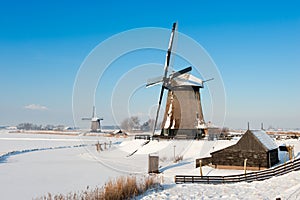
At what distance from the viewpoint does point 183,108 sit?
26.1m

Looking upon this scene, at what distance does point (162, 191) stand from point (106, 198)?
6.46ft

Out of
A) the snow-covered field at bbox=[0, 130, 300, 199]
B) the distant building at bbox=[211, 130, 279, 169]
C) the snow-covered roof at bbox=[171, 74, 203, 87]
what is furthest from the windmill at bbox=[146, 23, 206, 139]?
the distant building at bbox=[211, 130, 279, 169]

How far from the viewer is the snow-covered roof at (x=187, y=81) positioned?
88.1 ft

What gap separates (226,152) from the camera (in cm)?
1686

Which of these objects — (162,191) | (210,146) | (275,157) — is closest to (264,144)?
(275,157)

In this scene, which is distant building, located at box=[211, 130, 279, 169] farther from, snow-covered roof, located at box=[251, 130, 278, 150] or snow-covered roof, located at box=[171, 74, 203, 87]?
snow-covered roof, located at box=[171, 74, 203, 87]

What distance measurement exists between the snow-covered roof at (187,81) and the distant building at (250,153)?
1067cm

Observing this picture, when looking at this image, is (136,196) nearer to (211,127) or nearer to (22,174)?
(22,174)

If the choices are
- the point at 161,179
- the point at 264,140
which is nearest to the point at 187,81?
the point at 264,140

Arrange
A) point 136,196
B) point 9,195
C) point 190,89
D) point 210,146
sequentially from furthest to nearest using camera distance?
point 190,89
point 210,146
point 9,195
point 136,196

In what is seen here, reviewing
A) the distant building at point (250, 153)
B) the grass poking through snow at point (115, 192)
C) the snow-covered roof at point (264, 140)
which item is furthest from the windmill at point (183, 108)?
the grass poking through snow at point (115, 192)

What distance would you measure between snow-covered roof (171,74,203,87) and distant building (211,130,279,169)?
35.0 feet

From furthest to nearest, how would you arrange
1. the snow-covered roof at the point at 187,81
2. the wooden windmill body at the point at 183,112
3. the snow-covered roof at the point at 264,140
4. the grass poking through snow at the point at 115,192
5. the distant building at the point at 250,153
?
the snow-covered roof at the point at 187,81
the wooden windmill body at the point at 183,112
the snow-covered roof at the point at 264,140
the distant building at the point at 250,153
the grass poking through snow at the point at 115,192

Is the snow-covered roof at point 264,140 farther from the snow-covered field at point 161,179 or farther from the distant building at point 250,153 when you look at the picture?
the snow-covered field at point 161,179
